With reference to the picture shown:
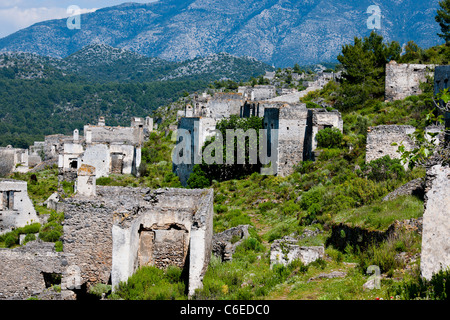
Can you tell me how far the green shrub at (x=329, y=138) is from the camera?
25.9 m

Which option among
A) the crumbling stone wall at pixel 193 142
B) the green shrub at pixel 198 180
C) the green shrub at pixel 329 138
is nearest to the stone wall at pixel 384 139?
the green shrub at pixel 329 138

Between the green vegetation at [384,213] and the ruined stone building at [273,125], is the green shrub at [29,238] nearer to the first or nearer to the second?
the green vegetation at [384,213]

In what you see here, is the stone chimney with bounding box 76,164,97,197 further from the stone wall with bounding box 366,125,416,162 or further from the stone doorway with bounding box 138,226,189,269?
the stone wall with bounding box 366,125,416,162

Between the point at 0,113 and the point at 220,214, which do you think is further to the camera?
the point at 0,113

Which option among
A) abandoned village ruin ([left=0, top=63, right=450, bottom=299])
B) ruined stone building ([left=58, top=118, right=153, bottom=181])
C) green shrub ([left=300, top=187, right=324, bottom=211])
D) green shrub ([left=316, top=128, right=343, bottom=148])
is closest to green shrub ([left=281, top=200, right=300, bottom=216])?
green shrub ([left=300, top=187, right=324, bottom=211])

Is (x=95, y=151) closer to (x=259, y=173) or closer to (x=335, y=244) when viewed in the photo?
(x=259, y=173)

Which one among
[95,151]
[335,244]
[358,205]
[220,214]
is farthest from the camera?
[95,151]

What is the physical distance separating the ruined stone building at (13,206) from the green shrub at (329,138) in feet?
46.1

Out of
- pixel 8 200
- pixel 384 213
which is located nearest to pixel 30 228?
pixel 8 200

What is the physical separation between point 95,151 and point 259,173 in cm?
1304

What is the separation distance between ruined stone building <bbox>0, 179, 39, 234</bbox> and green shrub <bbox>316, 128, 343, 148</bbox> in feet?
46.1

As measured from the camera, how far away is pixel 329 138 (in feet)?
85.1

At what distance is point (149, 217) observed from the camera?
13.7 meters
